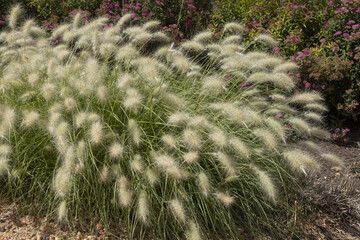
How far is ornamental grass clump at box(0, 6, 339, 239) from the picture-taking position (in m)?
2.71

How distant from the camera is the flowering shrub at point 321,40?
17.1 ft

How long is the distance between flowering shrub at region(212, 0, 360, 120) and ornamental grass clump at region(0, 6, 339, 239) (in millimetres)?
1865

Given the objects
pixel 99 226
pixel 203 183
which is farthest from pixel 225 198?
pixel 99 226

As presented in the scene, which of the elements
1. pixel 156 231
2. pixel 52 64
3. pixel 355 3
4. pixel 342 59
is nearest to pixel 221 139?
pixel 156 231

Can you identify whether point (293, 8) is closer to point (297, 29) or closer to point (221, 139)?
point (297, 29)

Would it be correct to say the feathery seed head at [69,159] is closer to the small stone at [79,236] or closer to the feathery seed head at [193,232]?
the small stone at [79,236]

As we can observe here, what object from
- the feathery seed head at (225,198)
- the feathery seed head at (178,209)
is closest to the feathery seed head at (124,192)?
the feathery seed head at (178,209)

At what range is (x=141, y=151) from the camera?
10.0 ft

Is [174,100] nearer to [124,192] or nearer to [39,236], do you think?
[124,192]

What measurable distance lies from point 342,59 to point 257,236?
3239 millimetres

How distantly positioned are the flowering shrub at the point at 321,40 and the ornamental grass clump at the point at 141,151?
1865 mm

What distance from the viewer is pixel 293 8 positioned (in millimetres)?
5930

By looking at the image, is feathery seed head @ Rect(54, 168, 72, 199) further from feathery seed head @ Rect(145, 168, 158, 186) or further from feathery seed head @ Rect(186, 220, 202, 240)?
feathery seed head @ Rect(186, 220, 202, 240)

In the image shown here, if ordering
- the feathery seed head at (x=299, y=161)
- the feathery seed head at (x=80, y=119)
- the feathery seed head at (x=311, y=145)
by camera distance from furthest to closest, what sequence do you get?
the feathery seed head at (x=311, y=145) < the feathery seed head at (x=299, y=161) < the feathery seed head at (x=80, y=119)
